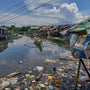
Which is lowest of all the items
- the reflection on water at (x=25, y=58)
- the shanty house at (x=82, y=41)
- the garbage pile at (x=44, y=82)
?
the garbage pile at (x=44, y=82)

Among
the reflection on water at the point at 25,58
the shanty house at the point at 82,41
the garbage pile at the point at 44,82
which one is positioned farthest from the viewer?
the reflection on water at the point at 25,58

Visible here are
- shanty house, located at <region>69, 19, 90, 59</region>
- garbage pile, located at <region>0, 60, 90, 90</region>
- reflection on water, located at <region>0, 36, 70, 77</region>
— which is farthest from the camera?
reflection on water, located at <region>0, 36, 70, 77</region>

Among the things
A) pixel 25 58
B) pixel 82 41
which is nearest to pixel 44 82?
pixel 82 41

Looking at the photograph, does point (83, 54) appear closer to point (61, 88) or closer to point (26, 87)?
point (61, 88)

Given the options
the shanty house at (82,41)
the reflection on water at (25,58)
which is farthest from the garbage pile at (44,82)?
the shanty house at (82,41)

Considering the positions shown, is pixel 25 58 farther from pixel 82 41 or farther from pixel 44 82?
pixel 82 41

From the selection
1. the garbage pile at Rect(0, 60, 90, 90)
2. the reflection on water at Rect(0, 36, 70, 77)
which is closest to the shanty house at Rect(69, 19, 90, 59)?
the garbage pile at Rect(0, 60, 90, 90)

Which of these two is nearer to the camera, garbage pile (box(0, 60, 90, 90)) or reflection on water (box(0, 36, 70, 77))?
garbage pile (box(0, 60, 90, 90))

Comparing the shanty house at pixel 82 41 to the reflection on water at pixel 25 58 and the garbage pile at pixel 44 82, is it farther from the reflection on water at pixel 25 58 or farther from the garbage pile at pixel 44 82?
the reflection on water at pixel 25 58

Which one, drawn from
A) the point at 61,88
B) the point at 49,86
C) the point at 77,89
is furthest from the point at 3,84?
the point at 77,89

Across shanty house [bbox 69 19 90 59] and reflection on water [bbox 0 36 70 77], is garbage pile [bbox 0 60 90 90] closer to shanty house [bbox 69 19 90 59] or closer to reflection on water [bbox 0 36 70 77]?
A: reflection on water [bbox 0 36 70 77]

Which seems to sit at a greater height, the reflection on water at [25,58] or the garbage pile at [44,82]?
the reflection on water at [25,58]

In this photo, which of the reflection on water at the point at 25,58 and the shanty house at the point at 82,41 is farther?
the reflection on water at the point at 25,58

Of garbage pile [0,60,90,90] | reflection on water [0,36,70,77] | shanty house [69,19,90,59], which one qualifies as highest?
shanty house [69,19,90,59]
